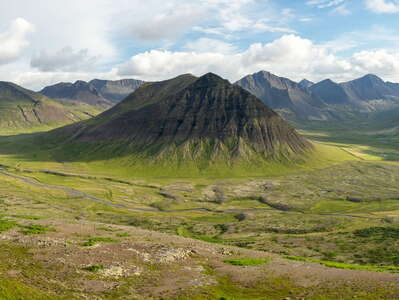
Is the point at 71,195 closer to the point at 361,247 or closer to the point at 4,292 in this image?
the point at 361,247

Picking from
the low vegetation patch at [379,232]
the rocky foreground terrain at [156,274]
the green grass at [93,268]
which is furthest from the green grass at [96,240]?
the low vegetation patch at [379,232]

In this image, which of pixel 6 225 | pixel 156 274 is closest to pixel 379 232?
pixel 156 274

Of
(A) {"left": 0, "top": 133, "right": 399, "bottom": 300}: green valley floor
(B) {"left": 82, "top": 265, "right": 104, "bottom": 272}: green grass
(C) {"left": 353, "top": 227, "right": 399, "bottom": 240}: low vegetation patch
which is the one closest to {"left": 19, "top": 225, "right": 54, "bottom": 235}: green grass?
(A) {"left": 0, "top": 133, "right": 399, "bottom": 300}: green valley floor

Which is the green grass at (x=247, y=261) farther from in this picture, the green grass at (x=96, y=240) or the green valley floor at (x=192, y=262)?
the green grass at (x=96, y=240)

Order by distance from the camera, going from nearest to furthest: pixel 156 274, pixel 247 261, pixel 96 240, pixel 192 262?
pixel 156 274, pixel 192 262, pixel 247 261, pixel 96 240

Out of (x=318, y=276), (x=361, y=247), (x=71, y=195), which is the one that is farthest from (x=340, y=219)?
(x=71, y=195)

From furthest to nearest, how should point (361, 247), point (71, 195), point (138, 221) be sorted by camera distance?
point (71, 195) → point (138, 221) → point (361, 247)

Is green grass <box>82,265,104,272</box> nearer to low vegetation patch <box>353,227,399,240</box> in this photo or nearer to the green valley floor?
the green valley floor

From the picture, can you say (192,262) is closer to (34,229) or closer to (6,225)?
(34,229)
